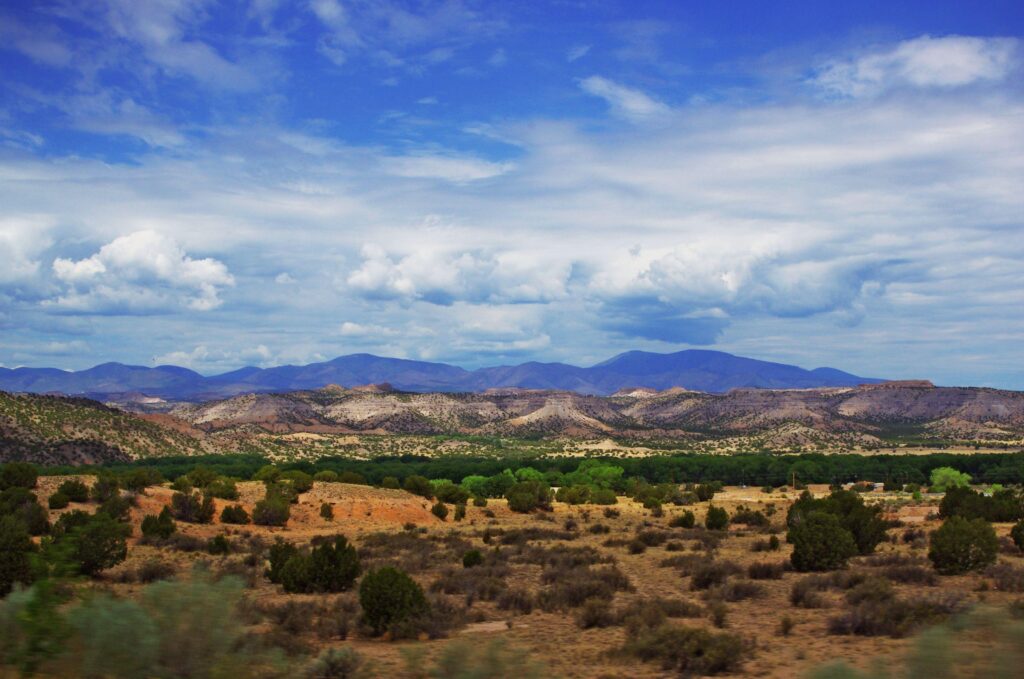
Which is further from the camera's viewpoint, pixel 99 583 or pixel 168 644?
pixel 99 583

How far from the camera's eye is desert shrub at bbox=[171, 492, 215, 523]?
41.8 meters

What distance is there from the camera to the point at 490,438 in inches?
6649

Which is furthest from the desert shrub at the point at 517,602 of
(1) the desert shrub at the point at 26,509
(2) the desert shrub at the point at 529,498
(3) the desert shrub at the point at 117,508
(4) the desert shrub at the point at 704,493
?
(4) the desert shrub at the point at 704,493

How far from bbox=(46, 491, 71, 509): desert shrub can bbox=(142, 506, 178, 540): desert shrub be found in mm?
5912

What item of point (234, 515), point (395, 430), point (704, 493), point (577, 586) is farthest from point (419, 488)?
point (395, 430)

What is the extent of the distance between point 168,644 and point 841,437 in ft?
541

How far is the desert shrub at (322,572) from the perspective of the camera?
2294cm

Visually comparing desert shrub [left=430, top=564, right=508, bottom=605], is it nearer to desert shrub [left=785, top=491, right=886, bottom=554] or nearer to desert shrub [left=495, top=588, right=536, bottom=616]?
desert shrub [left=495, top=588, right=536, bottom=616]

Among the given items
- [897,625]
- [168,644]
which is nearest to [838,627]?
[897,625]

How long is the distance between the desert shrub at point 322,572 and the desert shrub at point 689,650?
34.8ft

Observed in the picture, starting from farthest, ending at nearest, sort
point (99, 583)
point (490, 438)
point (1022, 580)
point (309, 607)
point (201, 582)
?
1. point (490, 438)
2. point (99, 583)
3. point (1022, 580)
4. point (309, 607)
5. point (201, 582)

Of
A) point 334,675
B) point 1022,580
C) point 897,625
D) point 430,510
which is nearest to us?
point 334,675

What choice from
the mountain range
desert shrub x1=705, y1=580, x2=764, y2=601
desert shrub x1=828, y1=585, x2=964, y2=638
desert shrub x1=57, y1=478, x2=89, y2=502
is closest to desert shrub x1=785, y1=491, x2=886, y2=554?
desert shrub x1=705, y1=580, x2=764, y2=601

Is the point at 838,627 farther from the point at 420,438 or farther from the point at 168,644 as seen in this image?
the point at 420,438
